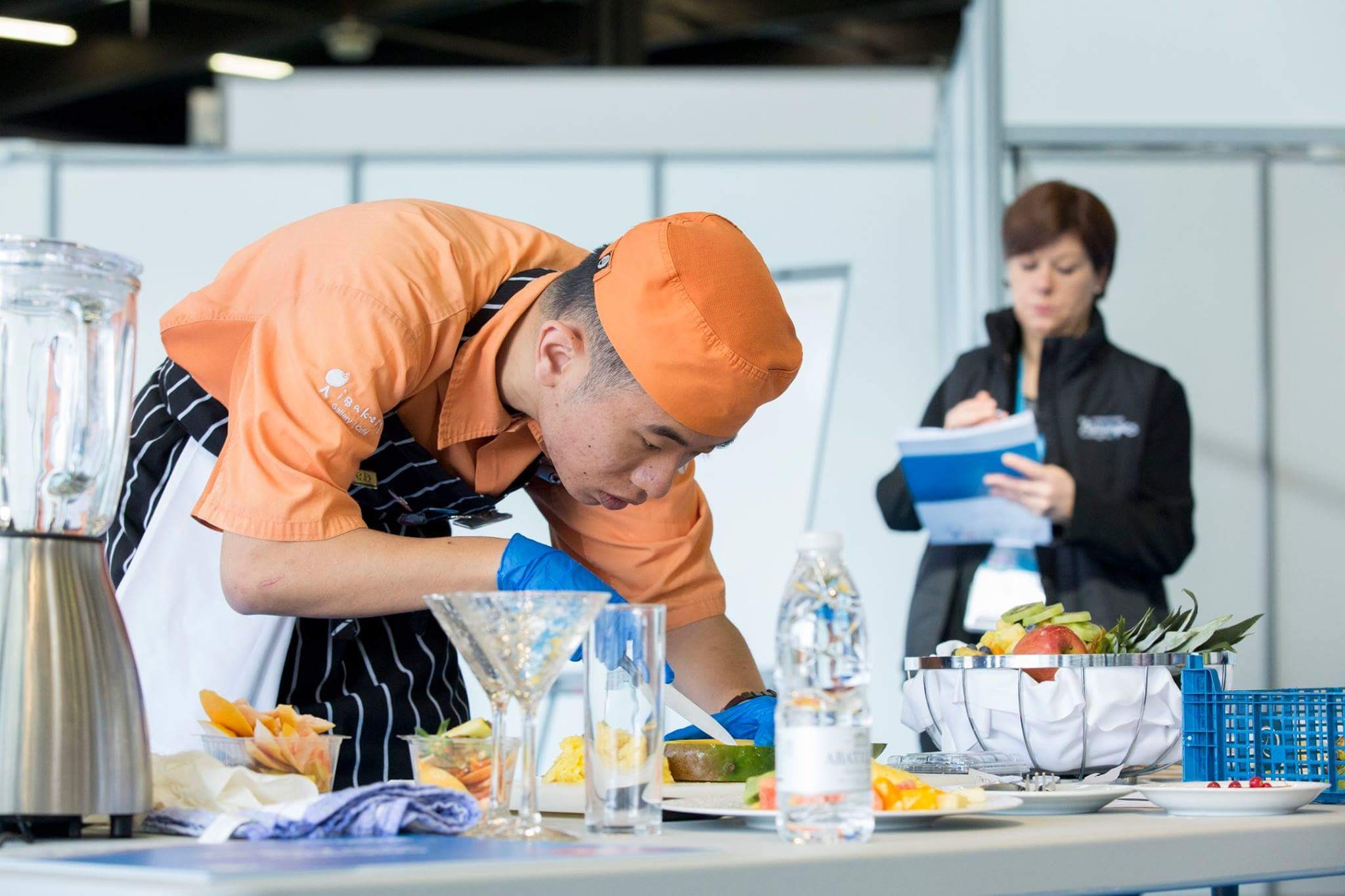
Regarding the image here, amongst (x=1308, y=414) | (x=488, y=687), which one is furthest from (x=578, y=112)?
(x=488, y=687)

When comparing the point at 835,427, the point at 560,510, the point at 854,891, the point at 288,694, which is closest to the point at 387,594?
the point at 288,694

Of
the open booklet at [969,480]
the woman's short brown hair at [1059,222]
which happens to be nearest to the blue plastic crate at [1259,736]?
the open booklet at [969,480]

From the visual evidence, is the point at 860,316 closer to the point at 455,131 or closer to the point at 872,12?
the point at 455,131

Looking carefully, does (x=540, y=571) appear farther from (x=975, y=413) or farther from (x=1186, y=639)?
(x=975, y=413)

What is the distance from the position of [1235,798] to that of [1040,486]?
66.5 inches

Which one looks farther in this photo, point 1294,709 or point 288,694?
point 288,694

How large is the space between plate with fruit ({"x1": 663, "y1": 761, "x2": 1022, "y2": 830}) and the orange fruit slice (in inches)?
11.7

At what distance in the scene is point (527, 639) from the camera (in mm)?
859

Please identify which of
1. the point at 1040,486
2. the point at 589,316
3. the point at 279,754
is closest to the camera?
the point at 279,754

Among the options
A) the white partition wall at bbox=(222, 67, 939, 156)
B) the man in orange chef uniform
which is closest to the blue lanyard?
the white partition wall at bbox=(222, 67, 939, 156)

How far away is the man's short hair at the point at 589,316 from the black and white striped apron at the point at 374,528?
0.25 feet

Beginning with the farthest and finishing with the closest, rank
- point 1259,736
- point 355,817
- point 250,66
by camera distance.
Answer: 1. point 250,66
2. point 1259,736
3. point 355,817

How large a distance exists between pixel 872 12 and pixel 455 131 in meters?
4.36

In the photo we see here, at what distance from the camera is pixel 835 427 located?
12.3 feet
